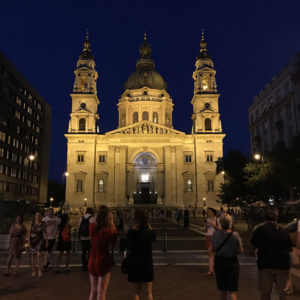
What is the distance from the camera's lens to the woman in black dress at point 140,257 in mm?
5891

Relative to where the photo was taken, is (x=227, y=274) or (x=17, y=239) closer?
(x=227, y=274)

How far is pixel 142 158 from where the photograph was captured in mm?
66812

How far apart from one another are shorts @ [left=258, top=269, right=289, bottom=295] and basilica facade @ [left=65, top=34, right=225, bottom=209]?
54.4 m

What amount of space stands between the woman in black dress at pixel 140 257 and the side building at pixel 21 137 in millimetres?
53695

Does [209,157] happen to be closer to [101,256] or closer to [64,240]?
[64,240]

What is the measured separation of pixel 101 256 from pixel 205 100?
2492 inches

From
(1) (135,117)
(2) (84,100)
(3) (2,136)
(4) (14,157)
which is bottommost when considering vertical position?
(4) (14,157)

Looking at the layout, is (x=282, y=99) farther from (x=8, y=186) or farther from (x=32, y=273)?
(x=8, y=186)

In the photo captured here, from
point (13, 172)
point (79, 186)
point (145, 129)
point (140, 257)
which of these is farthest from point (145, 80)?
point (140, 257)

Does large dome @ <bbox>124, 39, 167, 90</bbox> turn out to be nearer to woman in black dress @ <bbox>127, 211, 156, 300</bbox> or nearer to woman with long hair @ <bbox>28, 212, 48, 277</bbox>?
woman with long hair @ <bbox>28, 212, 48, 277</bbox>

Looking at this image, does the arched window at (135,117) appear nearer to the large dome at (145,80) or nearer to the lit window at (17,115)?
the large dome at (145,80)

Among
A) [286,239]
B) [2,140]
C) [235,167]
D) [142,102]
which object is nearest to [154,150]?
[142,102]

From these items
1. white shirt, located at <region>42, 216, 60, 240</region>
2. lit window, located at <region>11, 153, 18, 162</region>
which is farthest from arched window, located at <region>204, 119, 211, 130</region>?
white shirt, located at <region>42, 216, 60, 240</region>

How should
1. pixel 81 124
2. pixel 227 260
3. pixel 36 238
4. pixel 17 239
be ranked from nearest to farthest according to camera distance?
pixel 227 260 → pixel 36 238 → pixel 17 239 → pixel 81 124
